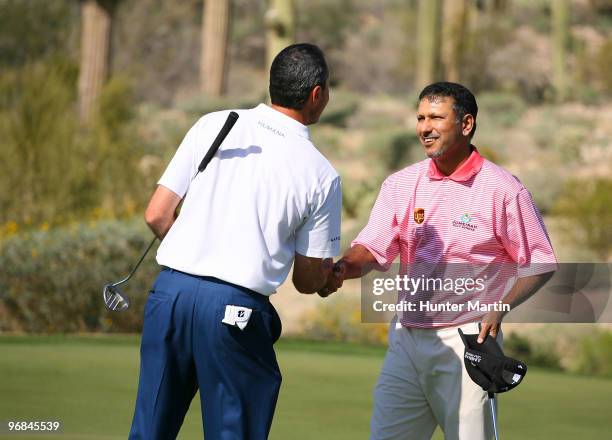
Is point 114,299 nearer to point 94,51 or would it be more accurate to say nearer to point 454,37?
point 94,51

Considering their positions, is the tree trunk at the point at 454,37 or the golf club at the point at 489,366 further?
the tree trunk at the point at 454,37

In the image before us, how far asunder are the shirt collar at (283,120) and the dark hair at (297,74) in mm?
47

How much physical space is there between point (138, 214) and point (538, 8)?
121ft

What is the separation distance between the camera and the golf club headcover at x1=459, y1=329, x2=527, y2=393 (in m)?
4.53

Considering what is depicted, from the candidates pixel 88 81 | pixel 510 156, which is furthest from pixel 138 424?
pixel 510 156

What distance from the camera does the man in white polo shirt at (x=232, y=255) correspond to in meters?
4.13

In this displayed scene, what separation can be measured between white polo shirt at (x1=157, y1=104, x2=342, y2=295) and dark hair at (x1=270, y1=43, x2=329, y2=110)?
0.30 ft

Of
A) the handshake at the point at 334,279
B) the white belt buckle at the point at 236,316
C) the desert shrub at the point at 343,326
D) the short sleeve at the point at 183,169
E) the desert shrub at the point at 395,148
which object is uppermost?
the desert shrub at the point at 395,148

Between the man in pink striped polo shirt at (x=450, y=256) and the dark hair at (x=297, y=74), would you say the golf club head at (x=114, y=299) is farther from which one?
the dark hair at (x=297, y=74)

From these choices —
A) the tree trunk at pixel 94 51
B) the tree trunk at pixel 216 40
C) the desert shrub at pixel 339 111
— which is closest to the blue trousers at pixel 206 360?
the tree trunk at pixel 94 51

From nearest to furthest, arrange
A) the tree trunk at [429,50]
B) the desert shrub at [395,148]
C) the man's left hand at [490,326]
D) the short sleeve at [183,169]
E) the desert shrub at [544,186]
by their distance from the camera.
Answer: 1. the short sleeve at [183,169]
2. the man's left hand at [490,326]
3. the desert shrub at [544,186]
4. the desert shrub at [395,148]
5. the tree trunk at [429,50]

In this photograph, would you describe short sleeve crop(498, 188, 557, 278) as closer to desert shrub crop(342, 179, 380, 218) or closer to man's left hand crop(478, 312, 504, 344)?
man's left hand crop(478, 312, 504, 344)

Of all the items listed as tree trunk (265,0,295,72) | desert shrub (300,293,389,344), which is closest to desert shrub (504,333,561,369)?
desert shrub (300,293,389,344)

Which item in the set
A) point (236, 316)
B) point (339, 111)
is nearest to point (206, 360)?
point (236, 316)
